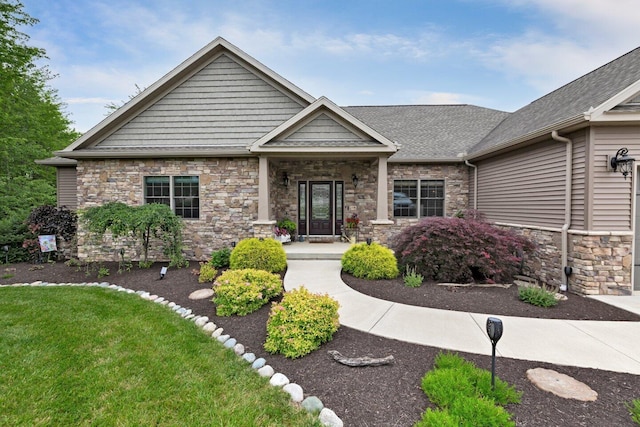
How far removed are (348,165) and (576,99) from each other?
20.2 feet

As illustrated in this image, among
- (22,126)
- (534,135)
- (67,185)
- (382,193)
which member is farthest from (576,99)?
(22,126)

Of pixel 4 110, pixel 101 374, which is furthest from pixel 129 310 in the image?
pixel 4 110

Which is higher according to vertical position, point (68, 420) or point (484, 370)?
point (484, 370)

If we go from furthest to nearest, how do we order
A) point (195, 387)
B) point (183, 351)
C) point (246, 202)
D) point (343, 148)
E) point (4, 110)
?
point (4, 110) → point (246, 202) → point (343, 148) → point (183, 351) → point (195, 387)

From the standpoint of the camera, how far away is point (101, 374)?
2850mm

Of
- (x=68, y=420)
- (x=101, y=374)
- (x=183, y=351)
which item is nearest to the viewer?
(x=68, y=420)

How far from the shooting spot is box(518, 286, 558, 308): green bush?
458 centimetres

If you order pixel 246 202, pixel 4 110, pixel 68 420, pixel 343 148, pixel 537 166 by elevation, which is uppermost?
pixel 4 110

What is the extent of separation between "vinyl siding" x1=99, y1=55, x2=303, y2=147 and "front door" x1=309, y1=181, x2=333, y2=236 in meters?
2.63

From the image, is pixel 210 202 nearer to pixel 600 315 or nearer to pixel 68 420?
pixel 68 420

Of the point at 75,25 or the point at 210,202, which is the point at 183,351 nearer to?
the point at 210,202

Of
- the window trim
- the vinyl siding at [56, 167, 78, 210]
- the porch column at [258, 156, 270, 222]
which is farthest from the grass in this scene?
the window trim

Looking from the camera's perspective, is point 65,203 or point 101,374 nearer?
point 101,374

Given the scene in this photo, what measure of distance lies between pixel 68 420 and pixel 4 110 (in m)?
18.2
